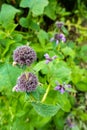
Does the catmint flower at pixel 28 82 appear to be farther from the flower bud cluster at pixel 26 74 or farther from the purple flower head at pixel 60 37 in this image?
the purple flower head at pixel 60 37

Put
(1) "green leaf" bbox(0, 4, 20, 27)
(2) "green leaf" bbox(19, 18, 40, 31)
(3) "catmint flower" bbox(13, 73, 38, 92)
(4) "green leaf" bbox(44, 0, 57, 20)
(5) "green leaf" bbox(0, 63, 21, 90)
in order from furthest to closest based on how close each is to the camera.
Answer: (4) "green leaf" bbox(44, 0, 57, 20), (2) "green leaf" bbox(19, 18, 40, 31), (1) "green leaf" bbox(0, 4, 20, 27), (5) "green leaf" bbox(0, 63, 21, 90), (3) "catmint flower" bbox(13, 73, 38, 92)

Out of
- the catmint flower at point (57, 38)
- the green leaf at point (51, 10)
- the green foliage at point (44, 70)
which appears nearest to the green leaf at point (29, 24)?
the green foliage at point (44, 70)

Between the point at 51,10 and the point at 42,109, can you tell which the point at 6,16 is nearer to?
the point at 51,10

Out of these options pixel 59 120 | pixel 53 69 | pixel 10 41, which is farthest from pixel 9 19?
pixel 59 120

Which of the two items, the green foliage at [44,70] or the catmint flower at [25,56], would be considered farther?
the green foliage at [44,70]

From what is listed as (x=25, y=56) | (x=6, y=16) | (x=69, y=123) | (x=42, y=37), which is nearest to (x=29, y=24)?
(x=42, y=37)

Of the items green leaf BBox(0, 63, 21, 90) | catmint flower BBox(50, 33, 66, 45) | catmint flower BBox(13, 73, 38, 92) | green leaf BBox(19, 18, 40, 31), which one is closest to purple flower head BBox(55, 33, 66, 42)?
catmint flower BBox(50, 33, 66, 45)

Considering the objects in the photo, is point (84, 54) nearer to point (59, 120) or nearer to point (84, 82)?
point (84, 82)

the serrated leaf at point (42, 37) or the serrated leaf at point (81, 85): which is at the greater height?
the serrated leaf at point (42, 37)

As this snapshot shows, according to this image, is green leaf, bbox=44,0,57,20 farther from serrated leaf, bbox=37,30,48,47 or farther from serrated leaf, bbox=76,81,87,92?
serrated leaf, bbox=76,81,87,92
